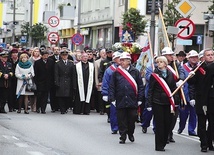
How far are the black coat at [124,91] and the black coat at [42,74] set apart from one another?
8247 mm

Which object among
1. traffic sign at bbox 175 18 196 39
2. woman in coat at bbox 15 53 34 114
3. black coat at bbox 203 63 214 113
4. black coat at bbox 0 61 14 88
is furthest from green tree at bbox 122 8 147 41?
black coat at bbox 203 63 214 113

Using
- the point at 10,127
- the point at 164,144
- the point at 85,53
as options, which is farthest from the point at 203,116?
the point at 85,53

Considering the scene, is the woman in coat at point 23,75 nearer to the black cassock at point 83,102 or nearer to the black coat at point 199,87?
the black cassock at point 83,102

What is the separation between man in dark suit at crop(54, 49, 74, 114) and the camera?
80.2ft

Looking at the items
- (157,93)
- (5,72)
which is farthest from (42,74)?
(157,93)

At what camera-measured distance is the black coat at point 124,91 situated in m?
15.9

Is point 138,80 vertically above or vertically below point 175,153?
above

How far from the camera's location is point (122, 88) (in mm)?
15984

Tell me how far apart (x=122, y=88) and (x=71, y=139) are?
1557 millimetres

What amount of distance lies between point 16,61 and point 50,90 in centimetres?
172

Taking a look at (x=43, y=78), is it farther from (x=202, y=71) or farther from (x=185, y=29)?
(x=202, y=71)

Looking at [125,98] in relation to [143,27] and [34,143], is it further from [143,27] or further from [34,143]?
[143,27]

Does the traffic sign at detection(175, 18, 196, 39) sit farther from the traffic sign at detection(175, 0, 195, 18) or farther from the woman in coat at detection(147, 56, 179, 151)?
the woman in coat at detection(147, 56, 179, 151)

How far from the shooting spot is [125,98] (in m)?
15.9
